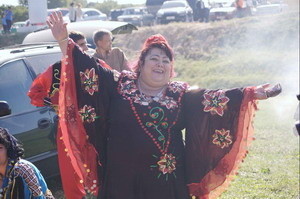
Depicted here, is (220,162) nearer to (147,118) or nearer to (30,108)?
(147,118)

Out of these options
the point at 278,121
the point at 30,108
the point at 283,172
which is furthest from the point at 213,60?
the point at 30,108

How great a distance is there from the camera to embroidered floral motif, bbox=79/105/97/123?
357cm

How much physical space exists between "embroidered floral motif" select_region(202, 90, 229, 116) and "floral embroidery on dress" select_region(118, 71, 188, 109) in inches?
7.5

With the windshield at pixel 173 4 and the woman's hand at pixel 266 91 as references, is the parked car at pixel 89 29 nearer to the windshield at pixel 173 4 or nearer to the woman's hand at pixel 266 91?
the woman's hand at pixel 266 91

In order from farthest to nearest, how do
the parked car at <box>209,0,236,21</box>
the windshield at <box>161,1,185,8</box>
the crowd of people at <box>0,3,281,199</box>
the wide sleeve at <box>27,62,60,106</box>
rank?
the windshield at <box>161,1,185,8</box> < the parked car at <box>209,0,236,21</box> < the wide sleeve at <box>27,62,60,106</box> < the crowd of people at <box>0,3,281,199</box>

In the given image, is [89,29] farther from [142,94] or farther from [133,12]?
[133,12]

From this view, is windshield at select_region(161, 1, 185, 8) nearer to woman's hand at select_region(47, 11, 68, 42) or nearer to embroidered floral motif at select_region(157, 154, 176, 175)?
woman's hand at select_region(47, 11, 68, 42)

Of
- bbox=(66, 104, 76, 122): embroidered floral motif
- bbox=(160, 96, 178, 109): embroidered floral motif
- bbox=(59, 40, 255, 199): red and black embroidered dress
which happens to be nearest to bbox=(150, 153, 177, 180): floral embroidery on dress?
bbox=(59, 40, 255, 199): red and black embroidered dress

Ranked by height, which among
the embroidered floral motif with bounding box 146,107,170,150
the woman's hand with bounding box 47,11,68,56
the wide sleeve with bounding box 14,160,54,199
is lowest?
the wide sleeve with bounding box 14,160,54,199

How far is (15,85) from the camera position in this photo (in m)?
5.29

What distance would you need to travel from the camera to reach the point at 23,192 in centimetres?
341

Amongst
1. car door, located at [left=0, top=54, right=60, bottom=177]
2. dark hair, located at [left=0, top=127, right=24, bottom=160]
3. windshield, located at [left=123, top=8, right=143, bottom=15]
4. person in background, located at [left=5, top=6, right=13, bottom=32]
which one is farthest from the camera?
windshield, located at [left=123, top=8, right=143, bottom=15]

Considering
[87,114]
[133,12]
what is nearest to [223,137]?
[87,114]

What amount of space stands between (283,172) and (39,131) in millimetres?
3156
